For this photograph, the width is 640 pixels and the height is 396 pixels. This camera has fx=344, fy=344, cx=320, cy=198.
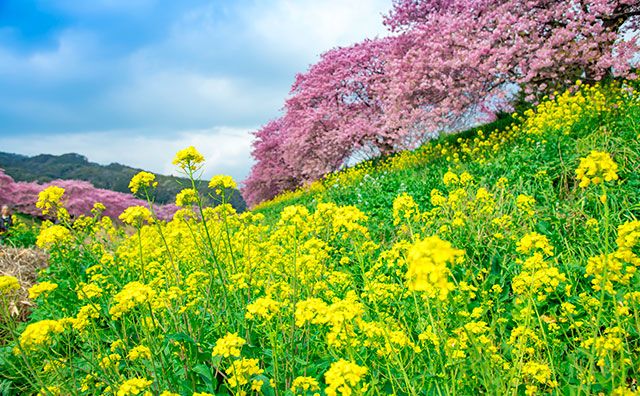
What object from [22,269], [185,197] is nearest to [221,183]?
A: [185,197]

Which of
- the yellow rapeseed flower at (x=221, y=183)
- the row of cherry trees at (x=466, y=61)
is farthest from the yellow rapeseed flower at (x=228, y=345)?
the row of cherry trees at (x=466, y=61)

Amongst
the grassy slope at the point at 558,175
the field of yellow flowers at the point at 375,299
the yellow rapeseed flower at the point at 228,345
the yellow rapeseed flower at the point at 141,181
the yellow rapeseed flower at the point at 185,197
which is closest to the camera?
the yellow rapeseed flower at the point at 228,345

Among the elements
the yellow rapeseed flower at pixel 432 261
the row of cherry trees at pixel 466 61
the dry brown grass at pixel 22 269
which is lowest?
the dry brown grass at pixel 22 269

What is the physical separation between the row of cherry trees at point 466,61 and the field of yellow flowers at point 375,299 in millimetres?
3442

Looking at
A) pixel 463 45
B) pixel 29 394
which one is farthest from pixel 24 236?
pixel 463 45

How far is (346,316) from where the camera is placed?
3.98ft

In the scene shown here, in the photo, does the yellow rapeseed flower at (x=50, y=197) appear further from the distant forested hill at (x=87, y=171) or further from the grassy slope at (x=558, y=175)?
the distant forested hill at (x=87, y=171)

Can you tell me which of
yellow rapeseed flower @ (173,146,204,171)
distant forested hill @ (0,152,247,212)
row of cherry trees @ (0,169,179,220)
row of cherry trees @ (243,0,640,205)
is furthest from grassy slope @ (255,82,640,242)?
distant forested hill @ (0,152,247,212)

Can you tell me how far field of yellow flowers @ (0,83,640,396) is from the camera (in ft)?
4.87

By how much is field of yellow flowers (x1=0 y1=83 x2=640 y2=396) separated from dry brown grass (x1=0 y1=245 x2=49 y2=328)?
615 millimetres

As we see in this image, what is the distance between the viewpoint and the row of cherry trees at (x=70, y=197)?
9805 millimetres

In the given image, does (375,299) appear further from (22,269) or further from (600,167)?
(22,269)

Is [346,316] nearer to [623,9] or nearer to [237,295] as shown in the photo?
[237,295]

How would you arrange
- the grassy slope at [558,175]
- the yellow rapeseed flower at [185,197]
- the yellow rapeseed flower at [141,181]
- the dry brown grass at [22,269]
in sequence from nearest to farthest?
the yellow rapeseed flower at [141,181]
the yellow rapeseed flower at [185,197]
the grassy slope at [558,175]
the dry brown grass at [22,269]
